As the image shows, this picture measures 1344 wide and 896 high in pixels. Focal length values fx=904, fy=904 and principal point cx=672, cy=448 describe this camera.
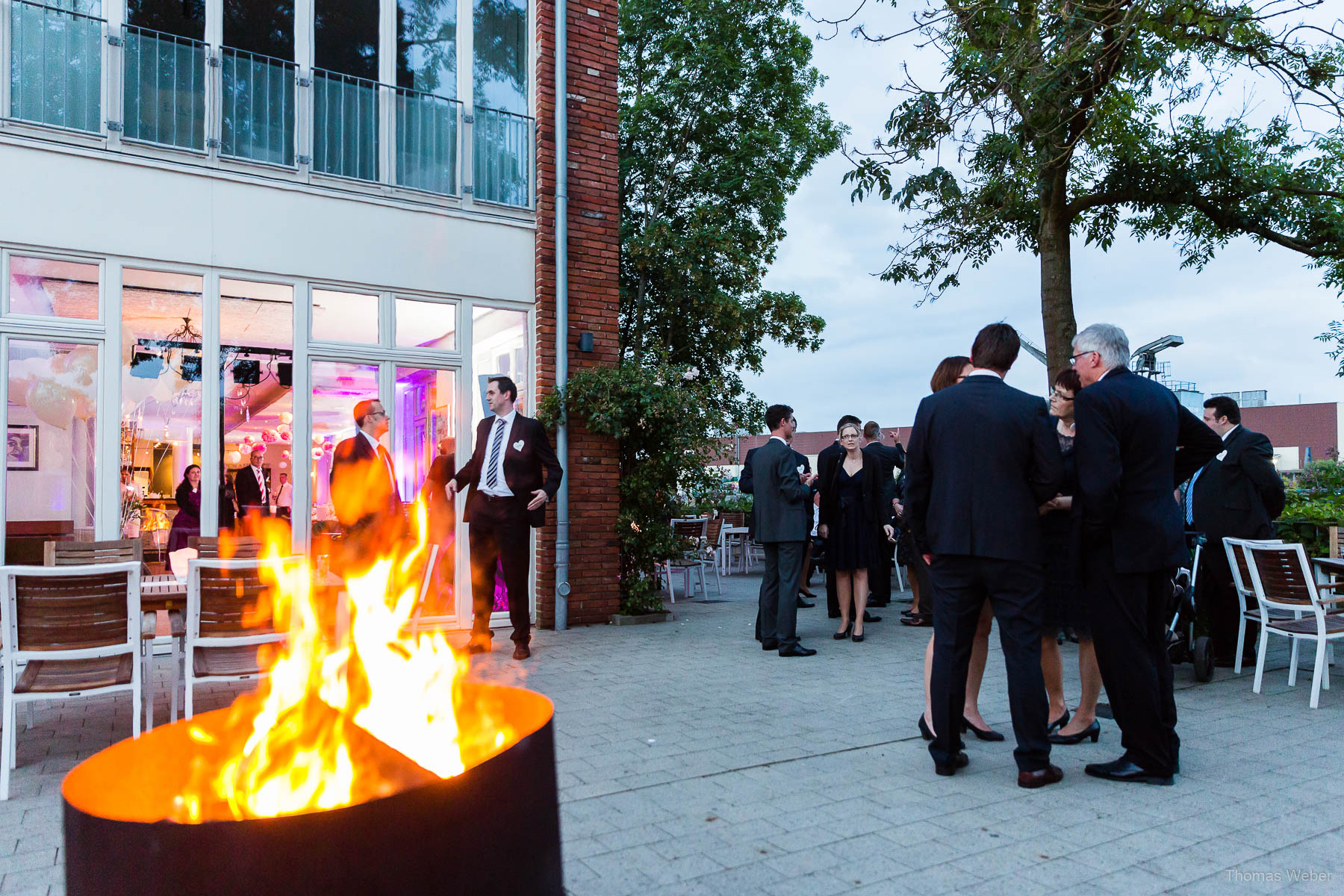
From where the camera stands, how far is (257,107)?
7852 mm

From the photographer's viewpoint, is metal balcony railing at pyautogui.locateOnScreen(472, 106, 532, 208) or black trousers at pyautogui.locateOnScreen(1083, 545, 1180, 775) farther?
metal balcony railing at pyautogui.locateOnScreen(472, 106, 532, 208)

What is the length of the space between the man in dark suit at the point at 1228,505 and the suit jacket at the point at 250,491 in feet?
24.6

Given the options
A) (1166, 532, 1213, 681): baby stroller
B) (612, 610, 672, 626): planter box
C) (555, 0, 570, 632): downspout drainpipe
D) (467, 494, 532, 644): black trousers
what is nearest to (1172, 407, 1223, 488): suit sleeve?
(1166, 532, 1213, 681): baby stroller

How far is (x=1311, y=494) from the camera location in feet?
46.8

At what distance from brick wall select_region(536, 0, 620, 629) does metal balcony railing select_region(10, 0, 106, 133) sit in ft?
12.5

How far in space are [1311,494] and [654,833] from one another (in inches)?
584

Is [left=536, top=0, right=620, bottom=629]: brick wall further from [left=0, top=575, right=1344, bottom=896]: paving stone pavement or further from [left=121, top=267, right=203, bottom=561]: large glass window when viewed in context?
[left=121, top=267, right=203, bottom=561]: large glass window

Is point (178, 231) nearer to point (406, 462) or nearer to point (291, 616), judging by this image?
point (406, 462)

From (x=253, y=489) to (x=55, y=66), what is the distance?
3619 mm

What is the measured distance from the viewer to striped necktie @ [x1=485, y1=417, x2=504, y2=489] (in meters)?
7.24

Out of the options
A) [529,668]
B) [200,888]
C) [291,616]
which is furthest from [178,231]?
[200,888]

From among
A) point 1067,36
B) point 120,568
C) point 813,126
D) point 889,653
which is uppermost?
point 813,126

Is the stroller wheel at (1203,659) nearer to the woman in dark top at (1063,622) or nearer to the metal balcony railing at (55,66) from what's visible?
the woman in dark top at (1063,622)

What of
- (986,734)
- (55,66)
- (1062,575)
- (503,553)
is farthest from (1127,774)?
(55,66)
